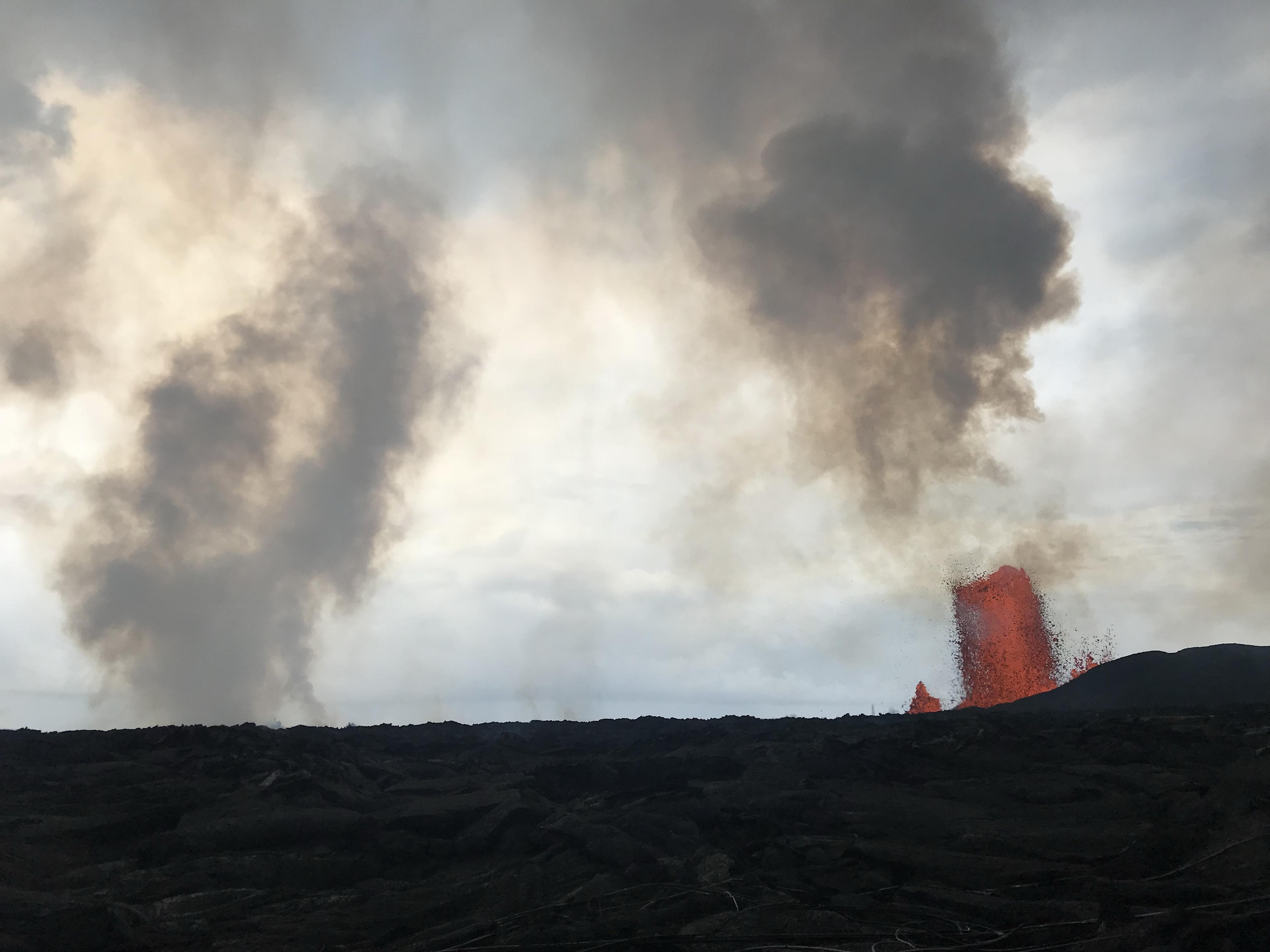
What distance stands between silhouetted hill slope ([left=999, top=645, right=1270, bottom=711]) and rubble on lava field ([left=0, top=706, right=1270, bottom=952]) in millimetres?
13147

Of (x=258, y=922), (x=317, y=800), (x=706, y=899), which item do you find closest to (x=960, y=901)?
(x=706, y=899)

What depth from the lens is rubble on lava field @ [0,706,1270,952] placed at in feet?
40.3

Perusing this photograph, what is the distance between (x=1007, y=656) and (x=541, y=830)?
152ft

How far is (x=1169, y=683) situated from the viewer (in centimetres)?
4078

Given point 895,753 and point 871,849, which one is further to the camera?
point 895,753

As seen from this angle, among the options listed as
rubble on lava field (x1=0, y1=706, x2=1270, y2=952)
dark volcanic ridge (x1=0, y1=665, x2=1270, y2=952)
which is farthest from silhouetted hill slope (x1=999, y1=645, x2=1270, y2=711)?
rubble on lava field (x1=0, y1=706, x2=1270, y2=952)

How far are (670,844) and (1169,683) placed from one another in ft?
119

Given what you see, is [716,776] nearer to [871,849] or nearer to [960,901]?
[871,849]

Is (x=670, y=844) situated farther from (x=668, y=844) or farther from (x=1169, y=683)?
(x=1169, y=683)

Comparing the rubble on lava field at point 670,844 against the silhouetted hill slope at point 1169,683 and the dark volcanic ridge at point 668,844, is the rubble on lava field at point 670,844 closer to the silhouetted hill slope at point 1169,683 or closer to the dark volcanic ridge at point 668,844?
the dark volcanic ridge at point 668,844

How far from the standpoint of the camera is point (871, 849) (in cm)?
1554

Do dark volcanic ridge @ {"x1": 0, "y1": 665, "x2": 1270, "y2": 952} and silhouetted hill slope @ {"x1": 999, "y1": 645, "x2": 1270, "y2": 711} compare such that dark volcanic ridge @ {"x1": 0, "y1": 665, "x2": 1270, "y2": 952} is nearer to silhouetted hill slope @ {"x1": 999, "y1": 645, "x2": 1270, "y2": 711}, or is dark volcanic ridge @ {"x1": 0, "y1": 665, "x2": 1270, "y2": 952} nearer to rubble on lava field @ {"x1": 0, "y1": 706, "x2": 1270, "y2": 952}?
rubble on lava field @ {"x1": 0, "y1": 706, "x2": 1270, "y2": 952}

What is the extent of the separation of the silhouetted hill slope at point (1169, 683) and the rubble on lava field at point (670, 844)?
1315cm

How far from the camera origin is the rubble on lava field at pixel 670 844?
40.3ft
